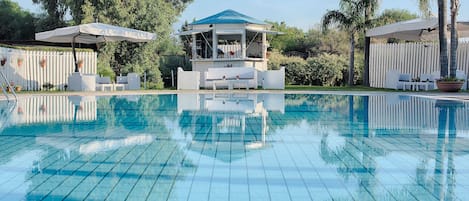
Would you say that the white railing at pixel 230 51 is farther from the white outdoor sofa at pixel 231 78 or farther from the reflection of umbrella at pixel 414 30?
the reflection of umbrella at pixel 414 30

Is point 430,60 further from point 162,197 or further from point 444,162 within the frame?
point 162,197

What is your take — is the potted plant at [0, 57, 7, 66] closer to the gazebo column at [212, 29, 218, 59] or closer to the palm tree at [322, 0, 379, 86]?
the gazebo column at [212, 29, 218, 59]

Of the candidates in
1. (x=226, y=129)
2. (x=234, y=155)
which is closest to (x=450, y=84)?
(x=226, y=129)

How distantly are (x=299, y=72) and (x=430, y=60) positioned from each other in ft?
23.0

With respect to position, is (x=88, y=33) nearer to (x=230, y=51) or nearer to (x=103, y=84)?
(x=103, y=84)

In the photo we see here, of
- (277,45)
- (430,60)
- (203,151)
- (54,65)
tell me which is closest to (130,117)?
(203,151)

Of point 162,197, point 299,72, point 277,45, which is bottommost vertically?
point 162,197

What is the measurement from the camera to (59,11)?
86.6 feet

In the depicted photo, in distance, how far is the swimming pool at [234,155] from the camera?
3.86 metres

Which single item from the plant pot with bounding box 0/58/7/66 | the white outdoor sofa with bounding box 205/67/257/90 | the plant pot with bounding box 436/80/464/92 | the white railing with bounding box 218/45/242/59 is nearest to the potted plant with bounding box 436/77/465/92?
the plant pot with bounding box 436/80/464/92

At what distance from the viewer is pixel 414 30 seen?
17750mm

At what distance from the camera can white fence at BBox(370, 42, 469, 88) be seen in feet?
61.7

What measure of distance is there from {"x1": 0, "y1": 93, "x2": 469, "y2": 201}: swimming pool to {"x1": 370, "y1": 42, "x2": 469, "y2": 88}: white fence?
966cm

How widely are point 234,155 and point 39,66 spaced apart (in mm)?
14745
